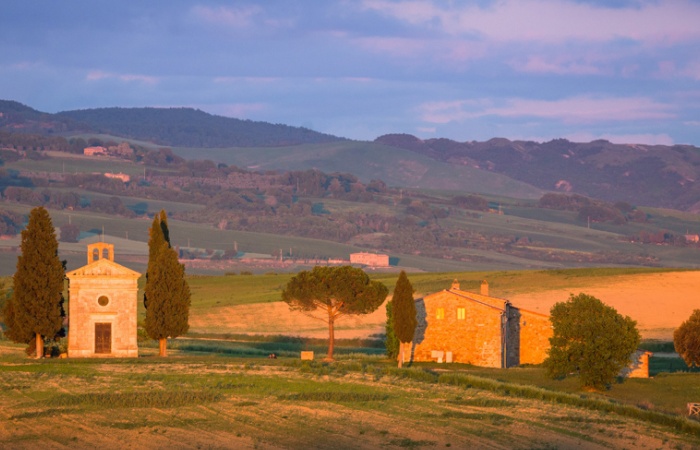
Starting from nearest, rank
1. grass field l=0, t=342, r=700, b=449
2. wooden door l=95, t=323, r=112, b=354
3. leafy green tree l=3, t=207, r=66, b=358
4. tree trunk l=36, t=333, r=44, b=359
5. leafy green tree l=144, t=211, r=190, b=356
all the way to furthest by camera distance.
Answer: grass field l=0, t=342, r=700, b=449 < leafy green tree l=3, t=207, r=66, b=358 < tree trunk l=36, t=333, r=44, b=359 < wooden door l=95, t=323, r=112, b=354 < leafy green tree l=144, t=211, r=190, b=356

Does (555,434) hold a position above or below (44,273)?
below

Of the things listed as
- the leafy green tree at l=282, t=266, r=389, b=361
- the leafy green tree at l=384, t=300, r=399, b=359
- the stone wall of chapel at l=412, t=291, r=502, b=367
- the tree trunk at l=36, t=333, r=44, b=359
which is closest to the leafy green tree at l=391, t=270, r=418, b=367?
the leafy green tree at l=384, t=300, r=399, b=359

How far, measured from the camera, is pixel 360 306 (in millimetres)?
74500

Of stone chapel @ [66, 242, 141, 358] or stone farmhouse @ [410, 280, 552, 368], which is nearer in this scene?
stone chapel @ [66, 242, 141, 358]

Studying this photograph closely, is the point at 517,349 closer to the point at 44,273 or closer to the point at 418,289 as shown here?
the point at 44,273

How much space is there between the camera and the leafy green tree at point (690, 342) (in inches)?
2798

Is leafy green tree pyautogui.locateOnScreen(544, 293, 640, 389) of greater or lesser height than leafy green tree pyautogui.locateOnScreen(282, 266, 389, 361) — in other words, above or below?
below

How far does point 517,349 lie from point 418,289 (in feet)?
123

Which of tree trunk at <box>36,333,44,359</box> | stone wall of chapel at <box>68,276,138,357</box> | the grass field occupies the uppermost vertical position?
stone wall of chapel at <box>68,276,138,357</box>

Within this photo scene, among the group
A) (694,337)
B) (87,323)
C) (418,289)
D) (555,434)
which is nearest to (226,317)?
(418,289)

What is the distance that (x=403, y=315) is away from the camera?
227ft

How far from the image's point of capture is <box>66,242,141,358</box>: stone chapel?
216 feet

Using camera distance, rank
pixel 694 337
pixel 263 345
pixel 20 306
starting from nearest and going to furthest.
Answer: pixel 20 306 → pixel 694 337 → pixel 263 345

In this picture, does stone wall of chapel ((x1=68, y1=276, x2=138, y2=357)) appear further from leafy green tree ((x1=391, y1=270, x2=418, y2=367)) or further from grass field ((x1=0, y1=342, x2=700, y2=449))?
leafy green tree ((x1=391, y1=270, x2=418, y2=367))
